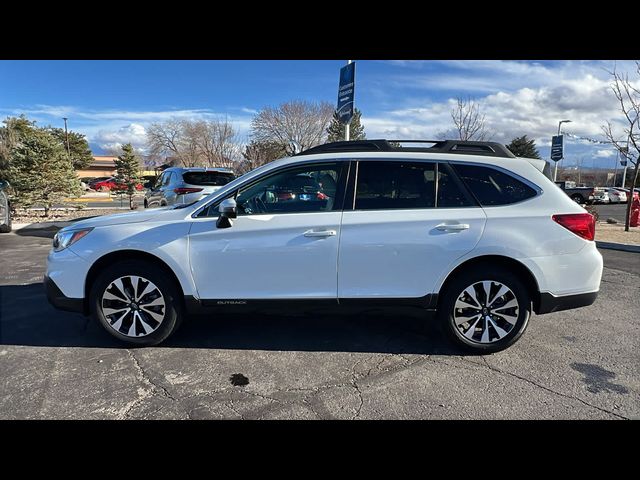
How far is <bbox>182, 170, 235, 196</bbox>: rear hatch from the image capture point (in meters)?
8.48

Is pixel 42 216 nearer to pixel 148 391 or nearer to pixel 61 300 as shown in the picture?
pixel 61 300

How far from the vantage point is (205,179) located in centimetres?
875

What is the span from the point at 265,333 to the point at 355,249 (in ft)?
4.56

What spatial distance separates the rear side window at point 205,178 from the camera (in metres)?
8.62

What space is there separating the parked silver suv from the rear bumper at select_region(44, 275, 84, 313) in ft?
14.9

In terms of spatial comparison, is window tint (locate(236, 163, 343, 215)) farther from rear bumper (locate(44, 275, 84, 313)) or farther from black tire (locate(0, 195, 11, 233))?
black tire (locate(0, 195, 11, 233))

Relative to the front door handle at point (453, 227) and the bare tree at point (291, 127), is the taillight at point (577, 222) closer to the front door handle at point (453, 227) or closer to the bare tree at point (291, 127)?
the front door handle at point (453, 227)

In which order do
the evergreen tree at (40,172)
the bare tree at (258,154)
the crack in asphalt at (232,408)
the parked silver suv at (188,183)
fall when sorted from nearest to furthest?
the crack in asphalt at (232,408) → the parked silver suv at (188,183) → the evergreen tree at (40,172) → the bare tree at (258,154)

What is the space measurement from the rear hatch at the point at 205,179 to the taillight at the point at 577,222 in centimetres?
679

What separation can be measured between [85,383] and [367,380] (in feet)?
7.27

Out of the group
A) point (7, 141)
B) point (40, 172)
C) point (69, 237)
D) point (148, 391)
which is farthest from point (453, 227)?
point (7, 141)

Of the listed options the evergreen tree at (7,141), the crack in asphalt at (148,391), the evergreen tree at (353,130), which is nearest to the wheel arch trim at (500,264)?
the crack in asphalt at (148,391)
